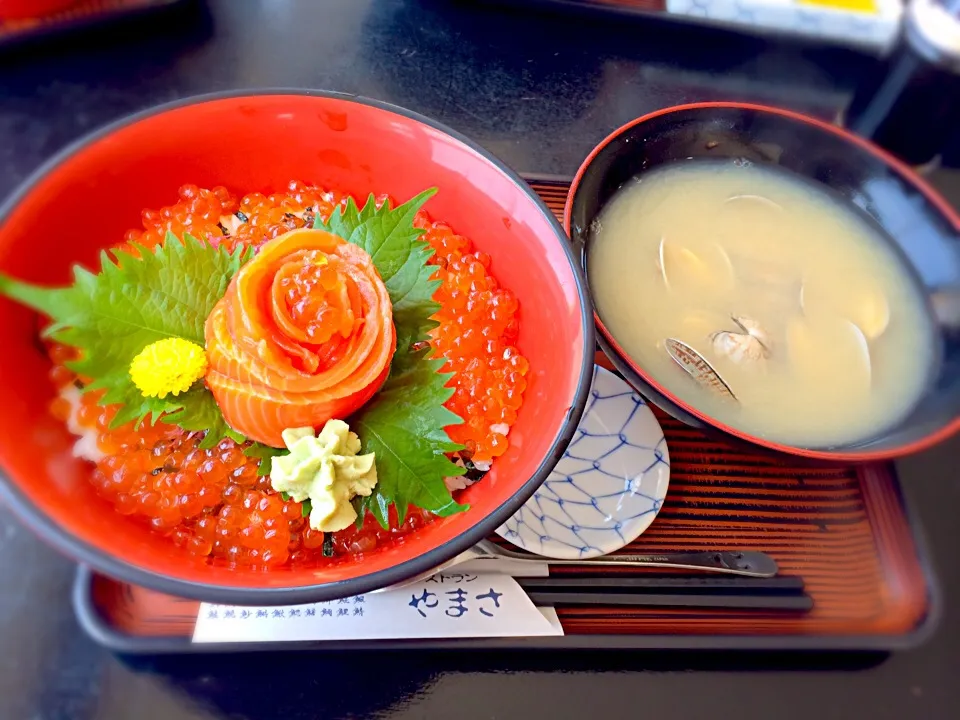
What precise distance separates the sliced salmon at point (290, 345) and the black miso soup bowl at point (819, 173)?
0.42 meters

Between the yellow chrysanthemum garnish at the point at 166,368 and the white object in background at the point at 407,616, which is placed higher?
the yellow chrysanthemum garnish at the point at 166,368

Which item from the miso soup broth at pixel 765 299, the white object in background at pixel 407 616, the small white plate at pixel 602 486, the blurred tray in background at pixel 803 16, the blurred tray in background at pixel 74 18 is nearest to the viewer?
the white object in background at pixel 407 616

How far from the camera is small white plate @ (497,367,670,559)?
97 centimetres

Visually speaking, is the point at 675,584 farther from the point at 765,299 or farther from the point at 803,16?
the point at 803,16

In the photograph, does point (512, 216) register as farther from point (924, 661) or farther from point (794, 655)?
point (924, 661)

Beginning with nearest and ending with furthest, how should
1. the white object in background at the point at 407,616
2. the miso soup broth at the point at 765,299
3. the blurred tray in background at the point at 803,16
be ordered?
1. the white object in background at the point at 407,616
2. the miso soup broth at the point at 765,299
3. the blurred tray in background at the point at 803,16

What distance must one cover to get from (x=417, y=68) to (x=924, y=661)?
1.58 m

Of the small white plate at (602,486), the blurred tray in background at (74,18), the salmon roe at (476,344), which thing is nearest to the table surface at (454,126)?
the blurred tray in background at (74,18)

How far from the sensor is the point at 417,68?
5.42 ft

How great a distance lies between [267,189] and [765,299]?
906 mm

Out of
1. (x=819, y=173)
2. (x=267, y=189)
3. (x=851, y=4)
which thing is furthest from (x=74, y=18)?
(x=851, y=4)

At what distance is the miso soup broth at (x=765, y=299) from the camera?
111 cm

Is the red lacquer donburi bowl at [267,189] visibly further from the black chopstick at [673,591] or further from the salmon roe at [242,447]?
the black chopstick at [673,591]

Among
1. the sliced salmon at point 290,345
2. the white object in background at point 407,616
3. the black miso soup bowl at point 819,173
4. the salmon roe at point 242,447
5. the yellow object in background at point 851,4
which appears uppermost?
the yellow object in background at point 851,4
